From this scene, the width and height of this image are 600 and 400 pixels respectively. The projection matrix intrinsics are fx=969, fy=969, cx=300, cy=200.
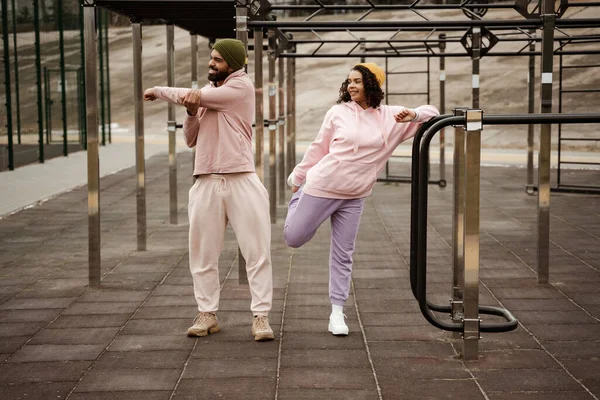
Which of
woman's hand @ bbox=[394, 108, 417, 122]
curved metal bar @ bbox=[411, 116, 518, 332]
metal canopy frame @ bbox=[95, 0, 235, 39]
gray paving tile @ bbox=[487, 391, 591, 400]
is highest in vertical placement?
metal canopy frame @ bbox=[95, 0, 235, 39]

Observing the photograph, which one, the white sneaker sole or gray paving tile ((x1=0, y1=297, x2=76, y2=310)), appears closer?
the white sneaker sole

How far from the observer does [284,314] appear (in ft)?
21.4

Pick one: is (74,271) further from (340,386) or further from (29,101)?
(29,101)

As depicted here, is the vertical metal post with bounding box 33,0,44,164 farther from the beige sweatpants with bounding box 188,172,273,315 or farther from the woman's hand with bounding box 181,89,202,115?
the woman's hand with bounding box 181,89,202,115

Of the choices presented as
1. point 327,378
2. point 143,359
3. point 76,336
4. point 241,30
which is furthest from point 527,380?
point 241,30

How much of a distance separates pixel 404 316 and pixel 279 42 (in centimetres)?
727

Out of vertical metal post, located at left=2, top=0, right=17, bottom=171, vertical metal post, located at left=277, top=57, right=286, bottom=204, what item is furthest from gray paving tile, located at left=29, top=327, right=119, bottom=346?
vertical metal post, located at left=2, top=0, right=17, bottom=171

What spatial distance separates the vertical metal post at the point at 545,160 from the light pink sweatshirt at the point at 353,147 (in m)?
2.00

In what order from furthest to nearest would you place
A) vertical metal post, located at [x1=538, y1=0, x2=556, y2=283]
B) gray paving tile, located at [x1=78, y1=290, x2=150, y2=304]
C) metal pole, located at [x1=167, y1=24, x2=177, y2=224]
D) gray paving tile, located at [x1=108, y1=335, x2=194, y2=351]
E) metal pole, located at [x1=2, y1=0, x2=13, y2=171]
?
metal pole, located at [x1=2, y1=0, x2=13, y2=171] → metal pole, located at [x1=167, y1=24, x2=177, y2=224] → vertical metal post, located at [x1=538, y1=0, x2=556, y2=283] → gray paving tile, located at [x1=78, y1=290, x2=150, y2=304] → gray paving tile, located at [x1=108, y1=335, x2=194, y2=351]

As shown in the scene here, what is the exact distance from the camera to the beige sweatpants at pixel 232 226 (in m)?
5.88

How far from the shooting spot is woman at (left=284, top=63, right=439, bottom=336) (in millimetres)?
5844

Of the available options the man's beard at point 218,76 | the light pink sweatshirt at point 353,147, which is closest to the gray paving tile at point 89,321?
the light pink sweatshirt at point 353,147

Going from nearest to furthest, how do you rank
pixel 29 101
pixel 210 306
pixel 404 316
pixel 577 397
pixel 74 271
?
1. pixel 577 397
2. pixel 210 306
3. pixel 404 316
4. pixel 74 271
5. pixel 29 101

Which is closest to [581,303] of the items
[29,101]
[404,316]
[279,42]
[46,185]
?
[404,316]
